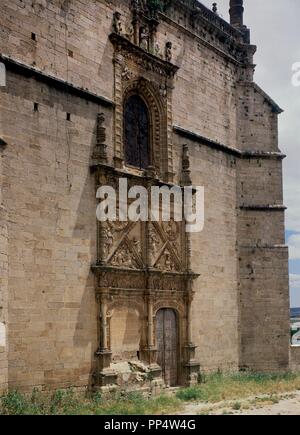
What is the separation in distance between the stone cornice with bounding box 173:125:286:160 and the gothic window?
2.88 feet

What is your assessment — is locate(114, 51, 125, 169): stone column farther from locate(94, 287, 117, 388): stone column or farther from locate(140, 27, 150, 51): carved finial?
locate(94, 287, 117, 388): stone column

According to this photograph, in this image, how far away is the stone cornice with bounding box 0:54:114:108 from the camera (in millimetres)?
11734

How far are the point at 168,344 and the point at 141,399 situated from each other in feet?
7.97

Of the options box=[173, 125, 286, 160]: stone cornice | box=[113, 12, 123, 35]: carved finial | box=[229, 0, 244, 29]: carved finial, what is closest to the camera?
box=[113, 12, 123, 35]: carved finial

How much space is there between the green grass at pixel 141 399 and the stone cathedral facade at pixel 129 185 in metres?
0.31

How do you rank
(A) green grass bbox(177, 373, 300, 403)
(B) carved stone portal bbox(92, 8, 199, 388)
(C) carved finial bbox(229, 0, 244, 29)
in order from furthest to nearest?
1. (C) carved finial bbox(229, 0, 244, 29)
2. (A) green grass bbox(177, 373, 300, 403)
3. (B) carved stone portal bbox(92, 8, 199, 388)

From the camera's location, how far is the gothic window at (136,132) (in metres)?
14.8

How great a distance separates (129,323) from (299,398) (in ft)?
13.5

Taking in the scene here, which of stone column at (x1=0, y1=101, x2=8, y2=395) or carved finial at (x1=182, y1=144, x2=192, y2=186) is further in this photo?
carved finial at (x1=182, y1=144, x2=192, y2=186)

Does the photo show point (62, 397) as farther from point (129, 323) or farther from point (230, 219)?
point (230, 219)

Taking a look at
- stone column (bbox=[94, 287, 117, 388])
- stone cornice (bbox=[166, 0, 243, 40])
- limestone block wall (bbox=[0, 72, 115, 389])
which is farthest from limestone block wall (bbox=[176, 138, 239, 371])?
limestone block wall (bbox=[0, 72, 115, 389])

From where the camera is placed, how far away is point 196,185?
16484 millimetres

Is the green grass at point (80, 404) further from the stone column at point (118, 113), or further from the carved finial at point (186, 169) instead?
the carved finial at point (186, 169)
